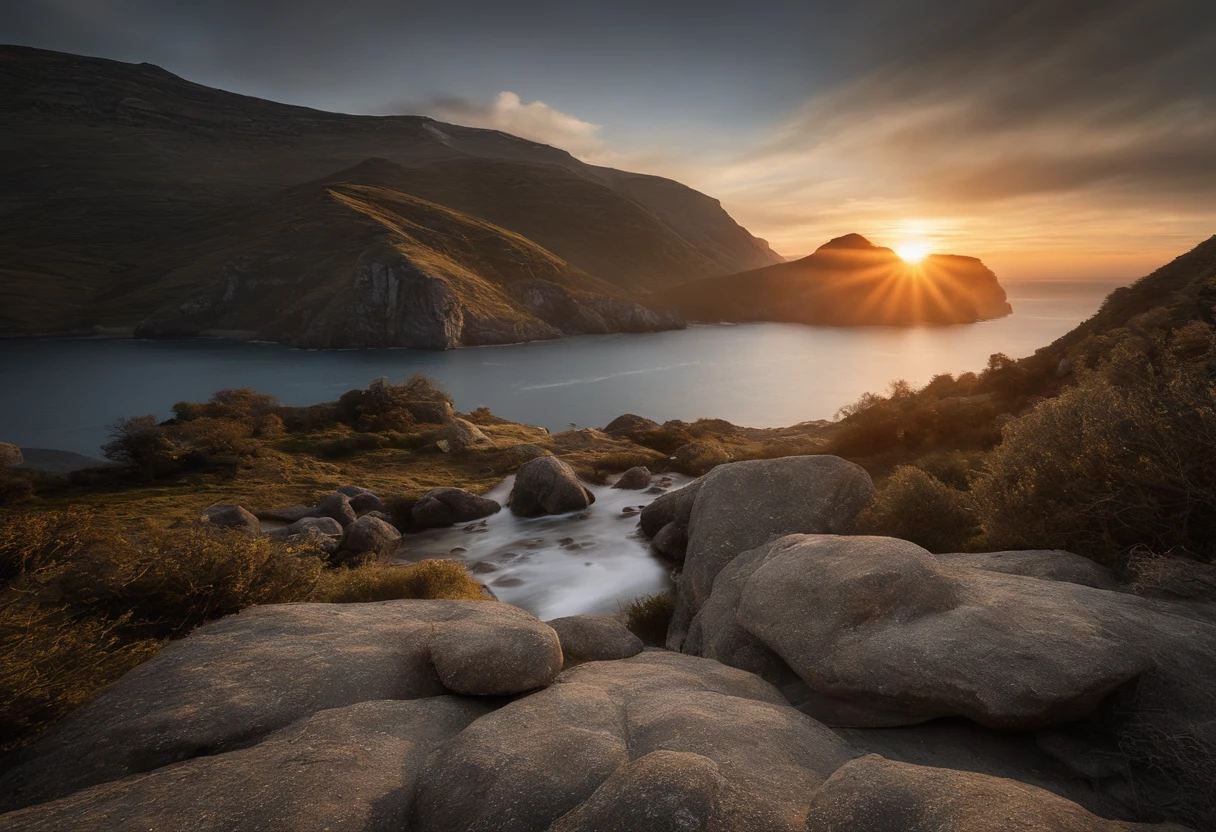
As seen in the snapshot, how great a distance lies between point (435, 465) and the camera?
35469mm

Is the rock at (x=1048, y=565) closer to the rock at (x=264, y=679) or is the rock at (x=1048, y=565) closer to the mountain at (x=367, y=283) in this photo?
the rock at (x=264, y=679)

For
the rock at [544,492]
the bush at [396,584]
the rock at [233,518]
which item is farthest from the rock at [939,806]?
the rock at [544,492]

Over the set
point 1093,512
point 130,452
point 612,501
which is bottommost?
point 612,501

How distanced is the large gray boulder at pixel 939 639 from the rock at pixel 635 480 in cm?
2155

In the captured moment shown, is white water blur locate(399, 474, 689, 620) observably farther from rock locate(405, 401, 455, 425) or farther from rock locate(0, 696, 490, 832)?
rock locate(405, 401, 455, 425)

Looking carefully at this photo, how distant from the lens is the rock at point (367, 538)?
66.5ft

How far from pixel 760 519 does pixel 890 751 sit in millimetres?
8421

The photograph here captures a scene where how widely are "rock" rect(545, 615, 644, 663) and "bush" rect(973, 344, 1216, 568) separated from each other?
863 centimetres

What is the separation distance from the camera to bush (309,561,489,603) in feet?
43.1

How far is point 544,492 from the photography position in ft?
90.4

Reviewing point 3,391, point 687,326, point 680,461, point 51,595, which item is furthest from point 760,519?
point 687,326

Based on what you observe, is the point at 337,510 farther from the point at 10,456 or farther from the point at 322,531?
the point at 10,456

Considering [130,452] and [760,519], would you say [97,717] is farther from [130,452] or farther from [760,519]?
[130,452]

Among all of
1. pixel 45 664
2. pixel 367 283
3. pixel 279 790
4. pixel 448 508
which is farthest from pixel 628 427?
pixel 367 283
